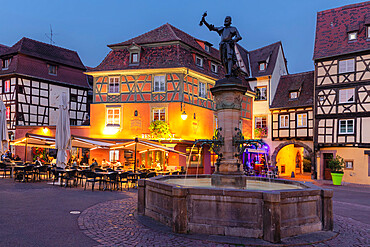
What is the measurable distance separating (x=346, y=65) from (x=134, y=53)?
55.1ft

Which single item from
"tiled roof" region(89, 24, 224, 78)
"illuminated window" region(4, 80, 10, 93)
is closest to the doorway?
"tiled roof" region(89, 24, 224, 78)

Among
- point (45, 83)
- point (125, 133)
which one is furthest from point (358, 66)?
point (45, 83)

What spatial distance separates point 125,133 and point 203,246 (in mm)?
20200

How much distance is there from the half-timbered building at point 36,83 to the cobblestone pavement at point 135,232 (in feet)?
84.8

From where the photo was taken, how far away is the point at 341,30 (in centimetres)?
2559

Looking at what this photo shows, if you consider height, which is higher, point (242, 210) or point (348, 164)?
point (242, 210)

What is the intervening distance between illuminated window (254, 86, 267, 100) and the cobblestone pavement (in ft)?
75.0

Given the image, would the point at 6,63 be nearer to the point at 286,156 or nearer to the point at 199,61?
the point at 199,61

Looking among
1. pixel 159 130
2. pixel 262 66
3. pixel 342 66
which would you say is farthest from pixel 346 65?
pixel 159 130

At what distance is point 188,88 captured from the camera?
25.2m

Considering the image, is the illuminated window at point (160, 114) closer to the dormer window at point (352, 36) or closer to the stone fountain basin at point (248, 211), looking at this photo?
the dormer window at point (352, 36)

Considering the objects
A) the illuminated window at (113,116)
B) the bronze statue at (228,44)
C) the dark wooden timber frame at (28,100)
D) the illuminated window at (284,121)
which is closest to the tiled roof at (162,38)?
the illuminated window at (113,116)

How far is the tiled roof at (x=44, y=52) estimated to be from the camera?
3238 centimetres

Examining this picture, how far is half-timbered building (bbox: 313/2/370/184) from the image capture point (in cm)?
2316
